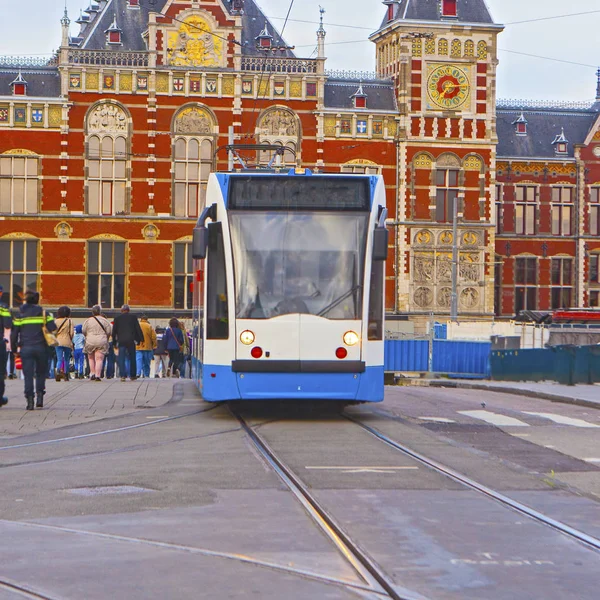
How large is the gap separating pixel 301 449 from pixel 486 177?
114 ft

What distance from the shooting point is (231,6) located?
4366 centimetres

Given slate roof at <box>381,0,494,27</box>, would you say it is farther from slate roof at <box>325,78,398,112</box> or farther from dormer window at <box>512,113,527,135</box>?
dormer window at <box>512,113,527,135</box>

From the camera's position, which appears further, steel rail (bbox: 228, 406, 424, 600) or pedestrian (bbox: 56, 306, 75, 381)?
pedestrian (bbox: 56, 306, 75, 381)

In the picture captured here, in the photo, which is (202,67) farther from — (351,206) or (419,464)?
(419,464)

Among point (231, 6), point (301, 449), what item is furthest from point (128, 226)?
point (301, 449)

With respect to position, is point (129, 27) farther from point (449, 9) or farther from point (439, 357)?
point (439, 357)

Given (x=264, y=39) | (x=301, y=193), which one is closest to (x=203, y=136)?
(x=264, y=39)

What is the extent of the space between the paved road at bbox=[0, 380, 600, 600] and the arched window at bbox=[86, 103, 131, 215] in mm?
28410

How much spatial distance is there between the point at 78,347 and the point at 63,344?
4.01 metres

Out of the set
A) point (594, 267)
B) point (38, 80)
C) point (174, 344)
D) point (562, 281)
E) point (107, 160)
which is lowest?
point (174, 344)

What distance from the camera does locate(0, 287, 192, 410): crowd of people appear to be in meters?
15.4

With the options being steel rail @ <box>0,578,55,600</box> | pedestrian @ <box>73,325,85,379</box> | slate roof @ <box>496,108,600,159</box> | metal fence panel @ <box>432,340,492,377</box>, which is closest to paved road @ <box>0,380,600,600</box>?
steel rail @ <box>0,578,55,600</box>

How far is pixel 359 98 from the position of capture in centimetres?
4453

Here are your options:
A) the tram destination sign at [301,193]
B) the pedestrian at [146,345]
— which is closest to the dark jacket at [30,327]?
the tram destination sign at [301,193]
